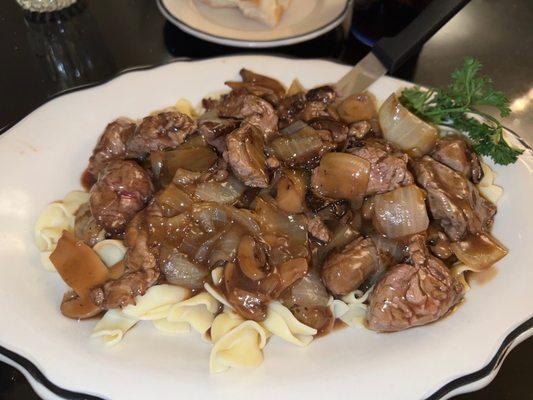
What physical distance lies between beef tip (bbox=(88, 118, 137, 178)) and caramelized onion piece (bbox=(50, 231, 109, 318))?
0.74 metres

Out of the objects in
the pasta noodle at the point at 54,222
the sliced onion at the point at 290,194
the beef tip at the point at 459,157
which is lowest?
the pasta noodle at the point at 54,222

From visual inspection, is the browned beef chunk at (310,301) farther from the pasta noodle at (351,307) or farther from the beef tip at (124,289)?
the beef tip at (124,289)

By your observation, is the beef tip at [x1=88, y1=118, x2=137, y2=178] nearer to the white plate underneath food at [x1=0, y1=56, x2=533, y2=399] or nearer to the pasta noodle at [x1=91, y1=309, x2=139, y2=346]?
the white plate underneath food at [x1=0, y1=56, x2=533, y2=399]

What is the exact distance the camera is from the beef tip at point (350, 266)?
3246 millimetres

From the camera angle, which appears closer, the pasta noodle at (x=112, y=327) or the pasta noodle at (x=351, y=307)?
the pasta noodle at (x=112, y=327)

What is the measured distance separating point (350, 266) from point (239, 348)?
0.81 m

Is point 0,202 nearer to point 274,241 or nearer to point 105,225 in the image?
point 105,225

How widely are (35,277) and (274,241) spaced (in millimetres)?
1507

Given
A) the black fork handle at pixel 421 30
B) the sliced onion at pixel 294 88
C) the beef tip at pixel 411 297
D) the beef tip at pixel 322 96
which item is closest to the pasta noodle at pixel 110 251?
the beef tip at pixel 411 297

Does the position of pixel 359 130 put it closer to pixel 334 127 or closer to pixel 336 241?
pixel 334 127

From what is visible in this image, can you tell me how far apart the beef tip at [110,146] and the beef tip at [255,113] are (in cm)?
72

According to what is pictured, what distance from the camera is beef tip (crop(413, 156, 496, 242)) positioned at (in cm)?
339

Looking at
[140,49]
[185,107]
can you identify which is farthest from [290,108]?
[140,49]

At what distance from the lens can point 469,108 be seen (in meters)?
4.00
